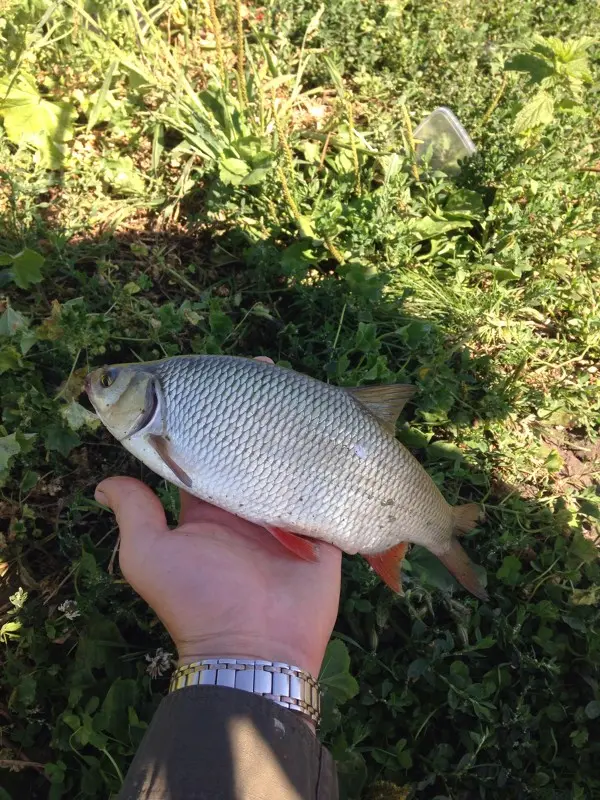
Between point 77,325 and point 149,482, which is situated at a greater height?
point 77,325

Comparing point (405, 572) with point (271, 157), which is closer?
point (405, 572)

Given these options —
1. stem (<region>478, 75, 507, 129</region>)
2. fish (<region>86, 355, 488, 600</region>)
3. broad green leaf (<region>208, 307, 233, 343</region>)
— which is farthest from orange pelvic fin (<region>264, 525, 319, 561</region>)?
stem (<region>478, 75, 507, 129</region>)

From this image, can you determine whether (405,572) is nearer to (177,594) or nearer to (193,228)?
(177,594)

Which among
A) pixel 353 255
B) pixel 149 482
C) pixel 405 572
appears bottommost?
pixel 149 482

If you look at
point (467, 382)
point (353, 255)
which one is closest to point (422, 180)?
point (353, 255)

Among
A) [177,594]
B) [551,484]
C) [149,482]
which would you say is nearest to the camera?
[177,594]

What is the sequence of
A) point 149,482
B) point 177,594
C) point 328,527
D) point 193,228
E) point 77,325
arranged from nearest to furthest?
point 177,594, point 328,527, point 77,325, point 149,482, point 193,228

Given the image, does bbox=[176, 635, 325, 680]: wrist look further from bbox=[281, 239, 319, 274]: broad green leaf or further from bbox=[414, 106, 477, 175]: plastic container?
→ bbox=[414, 106, 477, 175]: plastic container

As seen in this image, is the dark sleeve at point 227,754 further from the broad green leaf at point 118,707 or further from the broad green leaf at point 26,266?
the broad green leaf at point 26,266
